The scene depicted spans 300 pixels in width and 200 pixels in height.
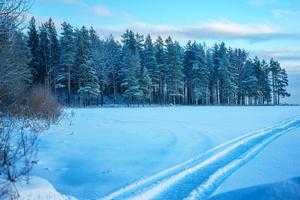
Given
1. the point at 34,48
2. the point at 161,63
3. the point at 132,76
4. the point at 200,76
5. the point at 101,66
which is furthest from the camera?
the point at 200,76

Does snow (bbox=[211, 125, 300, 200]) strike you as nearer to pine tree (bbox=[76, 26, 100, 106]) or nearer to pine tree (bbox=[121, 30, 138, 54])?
pine tree (bbox=[76, 26, 100, 106])

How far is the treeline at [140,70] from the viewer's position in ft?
192

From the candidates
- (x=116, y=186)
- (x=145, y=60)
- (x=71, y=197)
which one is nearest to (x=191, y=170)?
(x=116, y=186)

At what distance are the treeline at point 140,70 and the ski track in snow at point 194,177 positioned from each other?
40.7 m

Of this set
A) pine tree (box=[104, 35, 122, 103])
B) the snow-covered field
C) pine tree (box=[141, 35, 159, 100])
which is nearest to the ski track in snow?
the snow-covered field

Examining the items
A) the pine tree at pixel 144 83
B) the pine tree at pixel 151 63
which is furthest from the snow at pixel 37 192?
the pine tree at pixel 151 63

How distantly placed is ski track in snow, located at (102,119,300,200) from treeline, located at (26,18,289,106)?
4066cm

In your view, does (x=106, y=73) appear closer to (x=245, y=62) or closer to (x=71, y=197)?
(x=245, y=62)

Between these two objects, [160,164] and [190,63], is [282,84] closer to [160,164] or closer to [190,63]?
[190,63]

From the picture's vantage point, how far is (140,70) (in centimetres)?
6450

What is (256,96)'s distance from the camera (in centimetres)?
8169

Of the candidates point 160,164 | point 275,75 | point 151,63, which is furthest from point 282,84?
point 160,164

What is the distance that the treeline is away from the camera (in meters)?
58.7

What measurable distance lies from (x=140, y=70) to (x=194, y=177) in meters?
57.4
